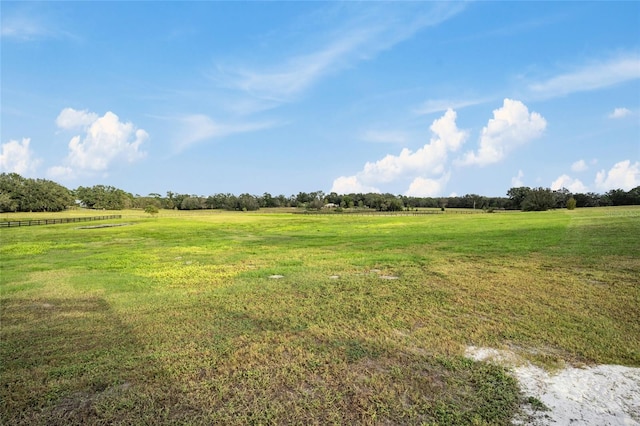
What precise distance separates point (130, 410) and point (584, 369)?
7.15 m

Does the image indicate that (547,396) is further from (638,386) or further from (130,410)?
(130,410)

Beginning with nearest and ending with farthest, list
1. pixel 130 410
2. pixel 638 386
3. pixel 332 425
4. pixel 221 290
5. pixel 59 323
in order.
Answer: pixel 332 425
pixel 130 410
pixel 638 386
pixel 59 323
pixel 221 290

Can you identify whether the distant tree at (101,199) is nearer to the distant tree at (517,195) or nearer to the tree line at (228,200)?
the tree line at (228,200)

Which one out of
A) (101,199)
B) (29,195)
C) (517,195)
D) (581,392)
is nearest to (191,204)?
(101,199)

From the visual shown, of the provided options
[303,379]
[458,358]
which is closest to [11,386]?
[303,379]

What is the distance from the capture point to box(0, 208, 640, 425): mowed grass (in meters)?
5.00

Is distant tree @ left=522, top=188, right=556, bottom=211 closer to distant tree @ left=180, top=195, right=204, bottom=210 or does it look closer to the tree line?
the tree line

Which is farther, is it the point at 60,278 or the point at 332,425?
the point at 60,278

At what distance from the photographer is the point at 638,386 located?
209 inches

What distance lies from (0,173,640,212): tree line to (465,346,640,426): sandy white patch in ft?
383

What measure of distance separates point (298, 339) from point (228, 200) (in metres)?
175

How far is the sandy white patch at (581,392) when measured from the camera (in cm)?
460

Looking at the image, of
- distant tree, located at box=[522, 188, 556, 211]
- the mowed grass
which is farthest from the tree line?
the mowed grass

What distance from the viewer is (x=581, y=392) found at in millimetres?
5195
